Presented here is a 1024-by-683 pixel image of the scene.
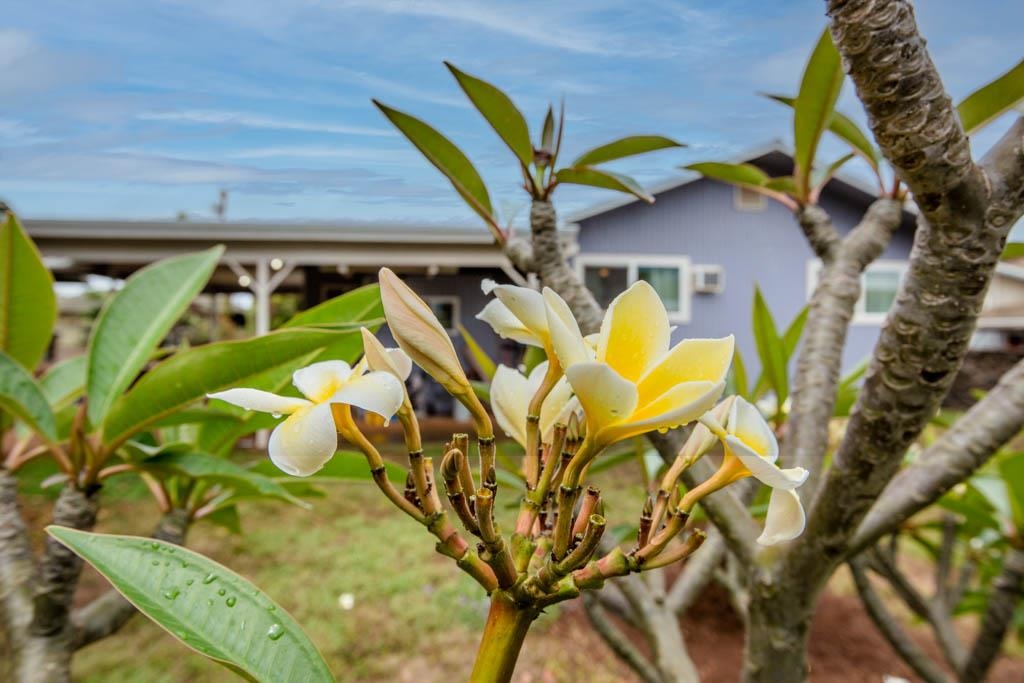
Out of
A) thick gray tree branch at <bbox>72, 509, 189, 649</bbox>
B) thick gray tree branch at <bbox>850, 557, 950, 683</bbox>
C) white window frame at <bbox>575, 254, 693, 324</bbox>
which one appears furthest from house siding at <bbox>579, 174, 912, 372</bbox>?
thick gray tree branch at <bbox>72, 509, 189, 649</bbox>

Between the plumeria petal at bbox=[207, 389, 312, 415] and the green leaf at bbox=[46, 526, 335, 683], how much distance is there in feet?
0.33

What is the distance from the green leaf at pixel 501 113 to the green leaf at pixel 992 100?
0.28m

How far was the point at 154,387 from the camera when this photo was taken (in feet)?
1.35

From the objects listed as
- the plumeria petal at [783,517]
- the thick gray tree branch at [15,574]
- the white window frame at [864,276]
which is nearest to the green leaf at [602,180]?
the plumeria petal at [783,517]

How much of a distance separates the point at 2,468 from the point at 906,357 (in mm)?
683

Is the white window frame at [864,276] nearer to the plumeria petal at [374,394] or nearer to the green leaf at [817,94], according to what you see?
the green leaf at [817,94]

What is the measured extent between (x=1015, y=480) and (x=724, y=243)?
657 mm

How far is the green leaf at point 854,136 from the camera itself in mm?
619

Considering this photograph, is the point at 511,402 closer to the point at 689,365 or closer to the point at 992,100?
the point at 689,365

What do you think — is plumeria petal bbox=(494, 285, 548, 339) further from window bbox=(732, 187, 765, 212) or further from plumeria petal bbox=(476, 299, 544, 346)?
window bbox=(732, 187, 765, 212)

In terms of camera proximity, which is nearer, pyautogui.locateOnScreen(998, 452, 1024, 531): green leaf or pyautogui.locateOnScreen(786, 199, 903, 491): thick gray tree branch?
pyautogui.locateOnScreen(786, 199, 903, 491): thick gray tree branch

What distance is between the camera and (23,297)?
49 cm

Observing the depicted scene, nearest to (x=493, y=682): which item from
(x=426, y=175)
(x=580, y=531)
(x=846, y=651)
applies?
(x=580, y=531)

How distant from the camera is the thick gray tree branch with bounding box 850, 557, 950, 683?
99 centimetres
